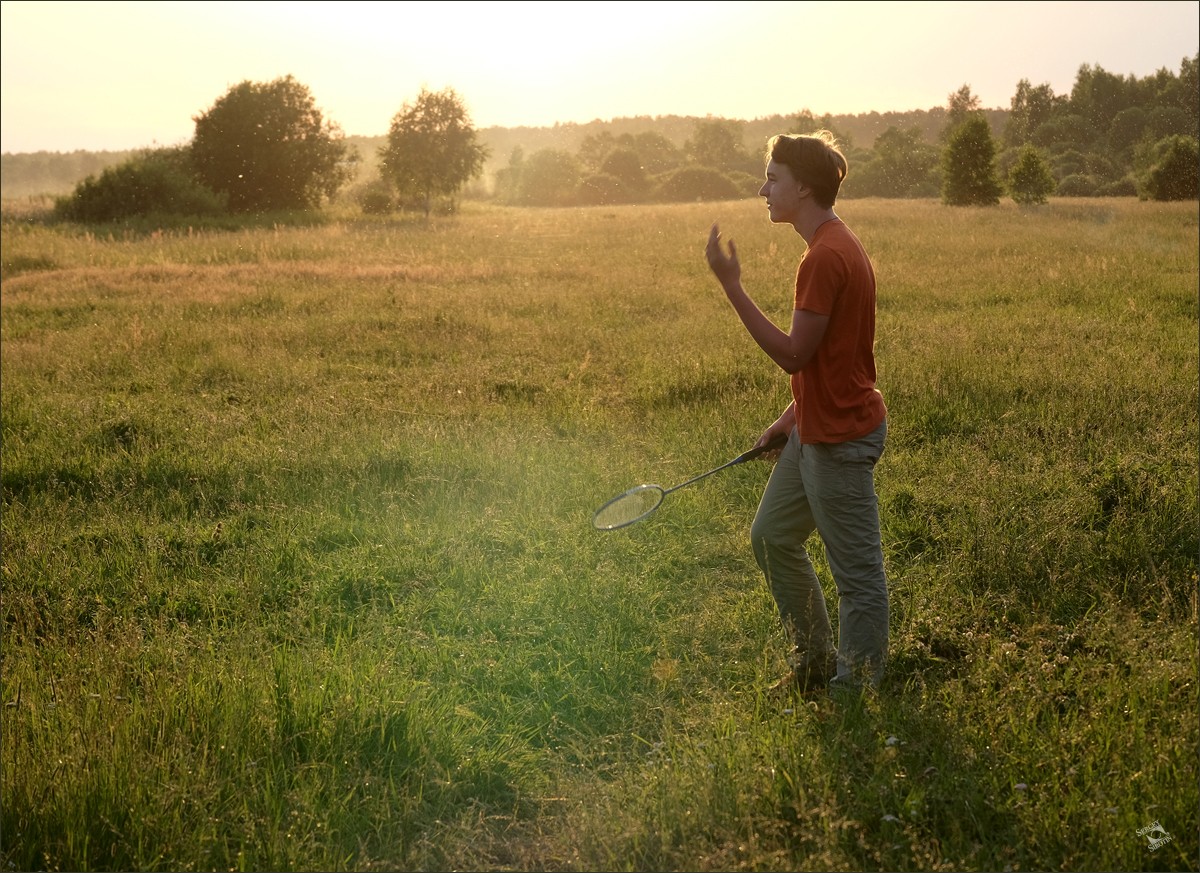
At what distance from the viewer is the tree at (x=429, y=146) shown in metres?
47.6

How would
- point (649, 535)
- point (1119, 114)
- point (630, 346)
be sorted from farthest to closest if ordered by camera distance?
point (1119, 114) → point (630, 346) → point (649, 535)

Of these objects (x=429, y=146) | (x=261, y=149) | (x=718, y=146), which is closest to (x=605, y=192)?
(x=718, y=146)

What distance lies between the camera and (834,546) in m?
4.02

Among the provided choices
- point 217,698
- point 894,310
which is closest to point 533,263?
point 894,310

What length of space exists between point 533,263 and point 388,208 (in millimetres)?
28572

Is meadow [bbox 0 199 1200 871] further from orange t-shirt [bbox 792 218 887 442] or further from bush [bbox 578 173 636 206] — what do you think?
bush [bbox 578 173 636 206]

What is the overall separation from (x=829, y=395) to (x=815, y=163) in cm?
94

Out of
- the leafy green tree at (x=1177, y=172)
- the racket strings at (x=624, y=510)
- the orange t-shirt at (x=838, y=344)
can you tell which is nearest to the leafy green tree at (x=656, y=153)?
the leafy green tree at (x=1177, y=172)

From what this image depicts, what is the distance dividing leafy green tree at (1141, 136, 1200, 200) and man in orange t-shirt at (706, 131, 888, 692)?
32238 millimetres

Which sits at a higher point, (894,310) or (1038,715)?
(894,310)

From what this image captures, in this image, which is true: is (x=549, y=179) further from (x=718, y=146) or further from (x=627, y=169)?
(x=718, y=146)

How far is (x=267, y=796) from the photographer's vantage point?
3312mm

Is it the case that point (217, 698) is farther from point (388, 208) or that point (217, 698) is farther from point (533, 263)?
point (388, 208)

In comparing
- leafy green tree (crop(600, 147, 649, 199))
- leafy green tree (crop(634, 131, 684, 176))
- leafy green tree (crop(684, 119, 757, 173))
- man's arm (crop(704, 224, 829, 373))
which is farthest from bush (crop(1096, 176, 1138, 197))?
leafy green tree (crop(600, 147, 649, 199))
